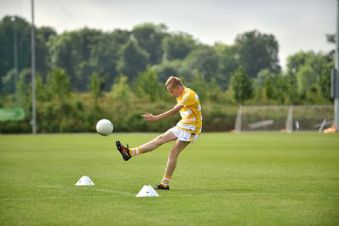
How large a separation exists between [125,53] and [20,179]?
118510 mm

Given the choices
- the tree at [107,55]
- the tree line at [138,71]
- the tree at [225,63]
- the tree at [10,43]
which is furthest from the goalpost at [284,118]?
the tree at [107,55]

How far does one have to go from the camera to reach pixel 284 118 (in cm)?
6825

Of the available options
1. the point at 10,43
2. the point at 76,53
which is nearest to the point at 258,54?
the point at 76,53

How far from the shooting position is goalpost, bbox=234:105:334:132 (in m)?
66.3

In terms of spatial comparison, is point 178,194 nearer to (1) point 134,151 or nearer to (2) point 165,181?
(2) point 165,181

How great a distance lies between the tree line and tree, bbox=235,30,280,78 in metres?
0.17

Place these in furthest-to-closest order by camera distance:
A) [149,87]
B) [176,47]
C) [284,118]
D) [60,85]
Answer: [176,47]
[149,87]
[60,85]
[284,118]

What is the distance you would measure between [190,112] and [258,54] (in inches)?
4700

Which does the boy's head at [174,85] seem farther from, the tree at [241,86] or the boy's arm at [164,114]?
the tree at [241,86]

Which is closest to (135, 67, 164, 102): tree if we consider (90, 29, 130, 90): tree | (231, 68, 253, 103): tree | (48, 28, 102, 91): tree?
(231, 68, 253, 103): tree

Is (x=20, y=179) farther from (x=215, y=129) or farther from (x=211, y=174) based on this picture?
(x=215, y=129)

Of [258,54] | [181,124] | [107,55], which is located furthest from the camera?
[107,55]

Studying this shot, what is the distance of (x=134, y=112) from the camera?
236ft

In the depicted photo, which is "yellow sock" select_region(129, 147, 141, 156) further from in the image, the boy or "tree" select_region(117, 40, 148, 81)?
"tree" select_region(117, 40, 148, 81)
